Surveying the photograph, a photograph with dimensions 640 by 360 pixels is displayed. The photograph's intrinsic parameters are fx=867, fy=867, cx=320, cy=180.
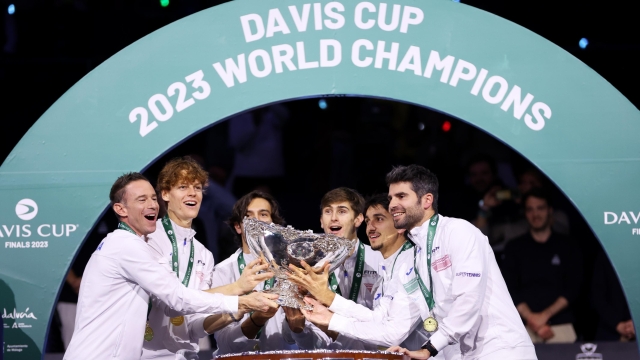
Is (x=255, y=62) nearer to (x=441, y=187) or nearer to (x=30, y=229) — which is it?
(x=30, y=229)

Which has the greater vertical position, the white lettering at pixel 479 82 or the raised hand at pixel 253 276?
the white lettering at pixel 479 82

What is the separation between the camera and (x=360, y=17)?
579 centimetres

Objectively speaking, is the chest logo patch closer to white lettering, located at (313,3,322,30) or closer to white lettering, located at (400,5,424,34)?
white lettering, located at (400,5,424,34)

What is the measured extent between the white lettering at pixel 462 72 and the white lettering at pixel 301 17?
1039mm

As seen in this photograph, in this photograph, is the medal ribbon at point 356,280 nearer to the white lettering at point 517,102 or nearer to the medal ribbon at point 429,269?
the medal ribbon at point 429,269

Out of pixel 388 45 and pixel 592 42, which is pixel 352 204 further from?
pixel 592 42

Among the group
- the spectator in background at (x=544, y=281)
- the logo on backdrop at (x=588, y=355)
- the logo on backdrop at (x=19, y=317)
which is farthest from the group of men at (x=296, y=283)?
the spectator in background at (x=544, y=281)

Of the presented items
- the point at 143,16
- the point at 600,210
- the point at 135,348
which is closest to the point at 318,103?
the point at 143,16

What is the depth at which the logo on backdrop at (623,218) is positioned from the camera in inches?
223

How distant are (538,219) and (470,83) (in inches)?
88.7

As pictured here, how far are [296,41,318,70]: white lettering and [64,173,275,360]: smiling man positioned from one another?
1370 millimetres

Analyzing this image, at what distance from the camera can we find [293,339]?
19.5 ft

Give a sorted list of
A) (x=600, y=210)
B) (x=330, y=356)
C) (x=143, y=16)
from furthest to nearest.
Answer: (x=143, y=16) → (x=600, y=210) → (x=330, y=356)

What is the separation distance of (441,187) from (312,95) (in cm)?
265
